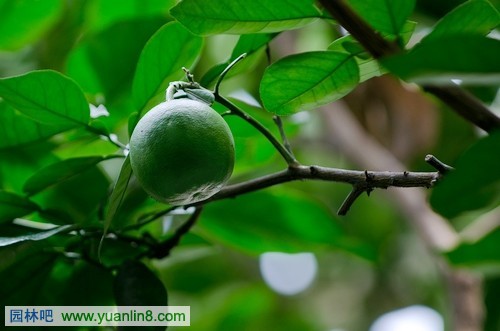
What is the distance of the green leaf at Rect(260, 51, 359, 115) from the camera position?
609 millimetres

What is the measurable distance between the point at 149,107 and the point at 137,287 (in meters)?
0.20

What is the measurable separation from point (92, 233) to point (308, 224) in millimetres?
364

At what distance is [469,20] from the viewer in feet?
1.81

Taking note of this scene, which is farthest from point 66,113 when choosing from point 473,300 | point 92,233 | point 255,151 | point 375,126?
point 375,126

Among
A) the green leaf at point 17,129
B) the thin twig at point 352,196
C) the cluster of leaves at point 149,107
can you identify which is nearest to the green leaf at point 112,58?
the cluster of leaves at point 149,107

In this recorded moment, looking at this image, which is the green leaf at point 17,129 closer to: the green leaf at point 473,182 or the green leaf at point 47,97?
the green leaf at point 47,97

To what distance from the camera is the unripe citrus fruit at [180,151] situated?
56cm

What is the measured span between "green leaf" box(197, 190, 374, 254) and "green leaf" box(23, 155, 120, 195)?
9.8 inches

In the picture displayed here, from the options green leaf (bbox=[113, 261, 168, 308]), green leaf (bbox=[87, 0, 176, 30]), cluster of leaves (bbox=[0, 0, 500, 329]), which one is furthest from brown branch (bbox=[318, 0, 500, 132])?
green leaf (bbox=[87, 0, 176, 30])

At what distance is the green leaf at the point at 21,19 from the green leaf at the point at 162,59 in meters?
0.47

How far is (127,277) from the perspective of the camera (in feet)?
2.38

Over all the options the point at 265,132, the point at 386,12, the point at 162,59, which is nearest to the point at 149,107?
the point at 162,59

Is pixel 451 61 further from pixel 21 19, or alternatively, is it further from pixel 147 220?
pixel 21 19

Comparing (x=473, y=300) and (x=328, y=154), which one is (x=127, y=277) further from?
(x=328, y=154)
